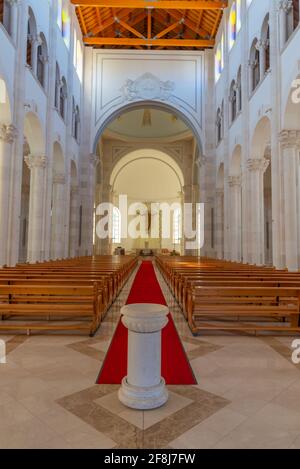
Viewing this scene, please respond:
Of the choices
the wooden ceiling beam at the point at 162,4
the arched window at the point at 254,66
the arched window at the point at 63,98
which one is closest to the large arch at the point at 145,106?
the arched window at the point at 63,98

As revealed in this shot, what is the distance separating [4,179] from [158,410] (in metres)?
8.46

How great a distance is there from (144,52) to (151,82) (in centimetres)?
187

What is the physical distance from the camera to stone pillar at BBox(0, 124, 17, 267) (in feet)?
30.0

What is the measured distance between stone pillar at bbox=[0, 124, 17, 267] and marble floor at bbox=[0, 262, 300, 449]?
5753mm

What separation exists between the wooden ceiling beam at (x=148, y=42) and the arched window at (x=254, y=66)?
6.97 metres

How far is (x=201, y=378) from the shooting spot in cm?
318

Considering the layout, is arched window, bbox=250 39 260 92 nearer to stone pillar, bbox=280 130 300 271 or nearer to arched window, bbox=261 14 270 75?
arched window, bbox=261 14 270 75

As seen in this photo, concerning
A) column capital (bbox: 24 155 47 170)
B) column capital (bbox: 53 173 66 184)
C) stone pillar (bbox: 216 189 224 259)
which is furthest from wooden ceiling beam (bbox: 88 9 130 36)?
stone pillar (bbox: 216 189 224 259)

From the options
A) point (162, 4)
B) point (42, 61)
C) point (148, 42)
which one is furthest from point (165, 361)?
point (148, 42)

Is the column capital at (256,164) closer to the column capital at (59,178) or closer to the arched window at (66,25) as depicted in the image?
the column capital at (59,178)

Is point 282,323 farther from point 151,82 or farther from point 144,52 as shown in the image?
point 144,52

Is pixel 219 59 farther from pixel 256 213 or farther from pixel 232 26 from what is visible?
pixel 256 213

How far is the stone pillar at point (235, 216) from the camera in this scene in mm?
14773

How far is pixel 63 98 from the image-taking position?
1530 centimetres
